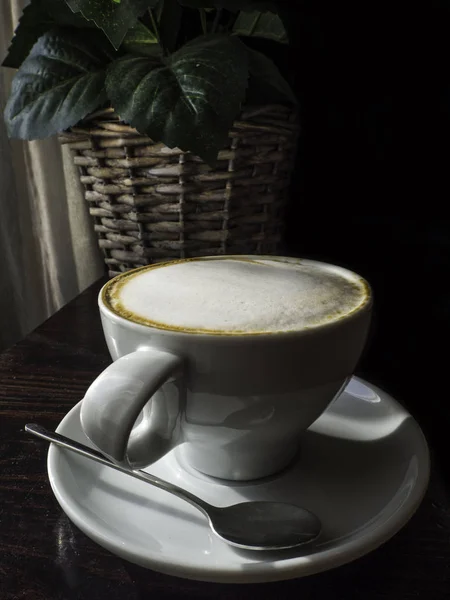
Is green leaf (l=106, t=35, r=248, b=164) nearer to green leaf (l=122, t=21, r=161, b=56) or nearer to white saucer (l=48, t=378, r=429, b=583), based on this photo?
green leaf (l=122, t=21, r=161, b=56)

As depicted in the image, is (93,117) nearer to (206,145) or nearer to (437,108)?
(206,145)

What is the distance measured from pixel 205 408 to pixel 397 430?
147 mm

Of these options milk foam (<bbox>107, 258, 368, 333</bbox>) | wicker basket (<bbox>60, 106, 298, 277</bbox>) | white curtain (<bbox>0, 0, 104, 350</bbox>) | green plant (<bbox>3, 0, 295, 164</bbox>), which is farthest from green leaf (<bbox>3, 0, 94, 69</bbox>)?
milk foam (<bbox>107, 258, 368, 333</bbox>)

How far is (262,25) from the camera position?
0.66 meters

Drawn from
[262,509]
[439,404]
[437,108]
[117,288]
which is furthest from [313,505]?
[437,108]

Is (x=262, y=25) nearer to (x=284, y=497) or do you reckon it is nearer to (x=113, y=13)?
(x=113, y=13)

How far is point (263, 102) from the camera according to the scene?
2.21ft

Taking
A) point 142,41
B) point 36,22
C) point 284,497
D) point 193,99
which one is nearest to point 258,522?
point 284,497

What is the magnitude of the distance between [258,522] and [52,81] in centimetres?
54

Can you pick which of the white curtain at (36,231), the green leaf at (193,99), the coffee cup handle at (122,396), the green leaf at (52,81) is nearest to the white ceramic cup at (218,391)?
the coffee cup handle at (122,396)

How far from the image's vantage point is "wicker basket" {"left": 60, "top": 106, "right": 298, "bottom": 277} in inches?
25.0

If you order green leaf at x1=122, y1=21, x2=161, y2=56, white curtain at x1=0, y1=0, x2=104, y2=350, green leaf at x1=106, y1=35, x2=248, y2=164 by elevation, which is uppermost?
green leaf at x1=122, y1=21, x2=161, y2=56

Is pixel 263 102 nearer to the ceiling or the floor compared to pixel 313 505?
nearer to the ceiling

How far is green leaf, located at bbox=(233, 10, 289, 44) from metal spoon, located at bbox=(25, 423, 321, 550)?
20.9 inches
